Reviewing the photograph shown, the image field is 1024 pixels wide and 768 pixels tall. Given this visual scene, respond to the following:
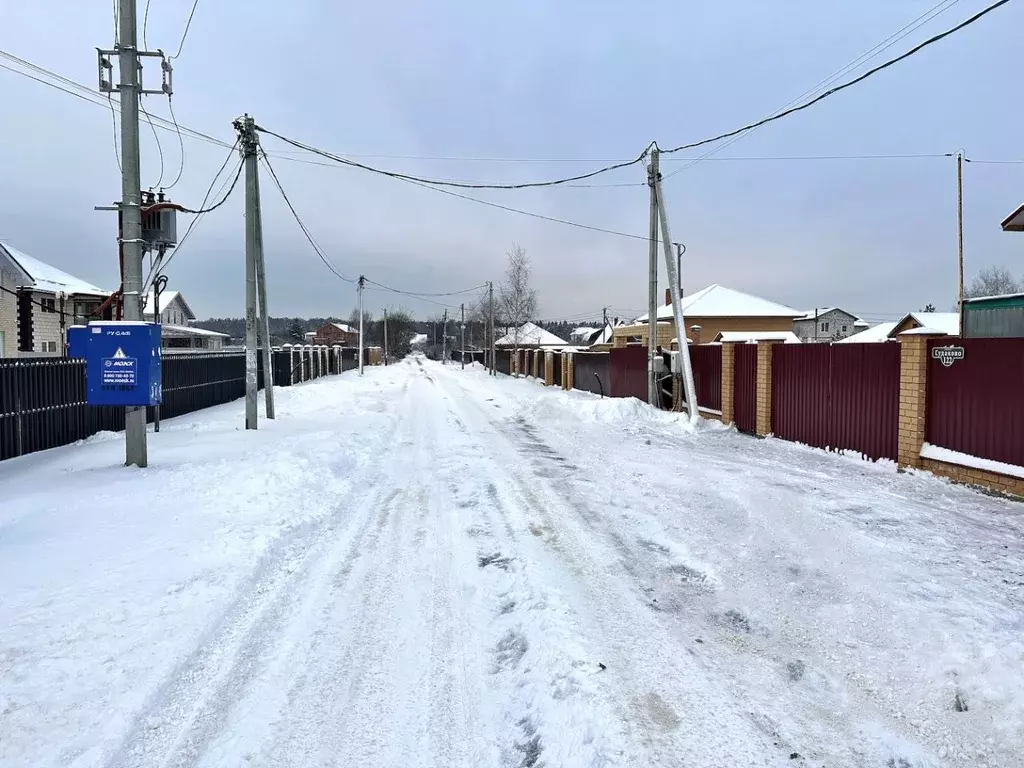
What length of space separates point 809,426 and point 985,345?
3.81 m

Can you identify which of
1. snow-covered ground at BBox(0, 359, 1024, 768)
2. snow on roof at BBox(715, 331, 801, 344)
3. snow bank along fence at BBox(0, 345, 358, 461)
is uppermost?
snow on roof at BBox(715, 331, 801, 344)

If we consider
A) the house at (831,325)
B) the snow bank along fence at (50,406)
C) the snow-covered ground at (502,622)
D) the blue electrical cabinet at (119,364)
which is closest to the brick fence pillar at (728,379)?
the snow-covered ground at (502,622)

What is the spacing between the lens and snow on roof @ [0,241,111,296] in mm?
26531

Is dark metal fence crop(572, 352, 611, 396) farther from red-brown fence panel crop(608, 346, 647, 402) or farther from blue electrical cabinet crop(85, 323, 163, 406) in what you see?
blue electrical cabinet crop(85, 323, 163, 406)

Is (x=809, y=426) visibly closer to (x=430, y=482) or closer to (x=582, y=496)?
(x=582, y=496)

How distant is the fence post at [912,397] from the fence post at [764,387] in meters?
3.55

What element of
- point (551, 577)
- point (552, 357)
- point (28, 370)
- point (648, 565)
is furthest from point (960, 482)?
point (552, 357)

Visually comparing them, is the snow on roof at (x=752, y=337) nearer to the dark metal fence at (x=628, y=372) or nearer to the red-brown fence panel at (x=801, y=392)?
the red-brown fence panel at (x=801, y=392)

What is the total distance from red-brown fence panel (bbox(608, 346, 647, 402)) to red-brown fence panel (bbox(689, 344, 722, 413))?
3.15 meters

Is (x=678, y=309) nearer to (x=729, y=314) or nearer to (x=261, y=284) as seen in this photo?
(x=261, y=284)

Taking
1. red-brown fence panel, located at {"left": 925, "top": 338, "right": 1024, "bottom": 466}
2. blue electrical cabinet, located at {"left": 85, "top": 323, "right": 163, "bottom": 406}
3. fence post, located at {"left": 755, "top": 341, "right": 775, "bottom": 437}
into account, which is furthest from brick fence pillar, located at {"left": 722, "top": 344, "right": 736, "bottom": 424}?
blue electrical cabinet, located at {"left": 85, "top": 323, "right": 163, "bottom": 406}

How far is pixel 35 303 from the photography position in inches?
1048

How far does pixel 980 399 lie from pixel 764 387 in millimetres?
4939

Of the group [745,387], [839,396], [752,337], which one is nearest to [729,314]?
[752,337]
